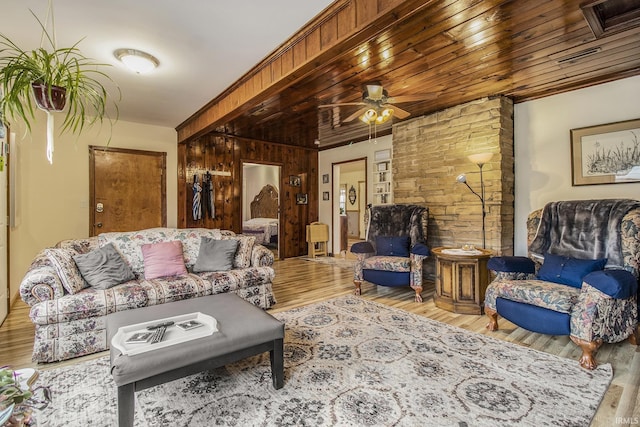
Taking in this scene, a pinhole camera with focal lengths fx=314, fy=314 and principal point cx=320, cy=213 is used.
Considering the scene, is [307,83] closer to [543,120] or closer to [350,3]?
[350,3]

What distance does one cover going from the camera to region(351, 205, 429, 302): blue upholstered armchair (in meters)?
3.76

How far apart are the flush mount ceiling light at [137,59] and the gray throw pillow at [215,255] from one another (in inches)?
71.9

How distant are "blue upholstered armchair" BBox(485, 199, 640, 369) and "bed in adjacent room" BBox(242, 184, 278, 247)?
5.52 metres

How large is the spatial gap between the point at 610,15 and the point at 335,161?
196 inches

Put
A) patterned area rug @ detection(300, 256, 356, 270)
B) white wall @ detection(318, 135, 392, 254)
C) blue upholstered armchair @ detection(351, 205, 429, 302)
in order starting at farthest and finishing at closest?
white wall @ detection(318, 135, 392, 254), patterned area rug @ detection(300, 256, 356, 270), blue upholstered armchair @ detection(351, 205, 429, 302)

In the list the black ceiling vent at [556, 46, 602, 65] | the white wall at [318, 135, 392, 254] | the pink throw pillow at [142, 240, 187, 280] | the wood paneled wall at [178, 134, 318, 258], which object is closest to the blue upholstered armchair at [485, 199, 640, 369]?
the black ceiling vent at [556, 46, 602, 65]

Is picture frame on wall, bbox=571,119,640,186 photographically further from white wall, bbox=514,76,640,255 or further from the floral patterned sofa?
the floral patterned sofa

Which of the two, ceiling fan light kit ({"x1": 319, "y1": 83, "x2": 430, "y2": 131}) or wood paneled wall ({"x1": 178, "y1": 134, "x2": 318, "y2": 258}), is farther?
wood paneled wall ({"x1": 178, "y1": 134, "x2": 318, "y2": 258})

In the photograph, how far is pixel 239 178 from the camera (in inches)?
243

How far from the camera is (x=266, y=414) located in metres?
1.72

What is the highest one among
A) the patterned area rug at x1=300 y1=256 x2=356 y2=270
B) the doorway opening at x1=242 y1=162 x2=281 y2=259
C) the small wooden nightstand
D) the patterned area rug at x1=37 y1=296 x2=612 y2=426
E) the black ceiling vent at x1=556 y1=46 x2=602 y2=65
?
the black ceiling vent at x1=556 y1=46 x2=602 y2=65

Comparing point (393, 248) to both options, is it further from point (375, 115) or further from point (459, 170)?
point (375, 115)

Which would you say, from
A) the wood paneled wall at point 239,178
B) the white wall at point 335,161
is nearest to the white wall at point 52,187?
the wood paneled wall at point 239,178

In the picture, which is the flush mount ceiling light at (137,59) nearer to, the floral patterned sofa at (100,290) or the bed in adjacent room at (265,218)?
the floral patterned sofa at (100,290)
